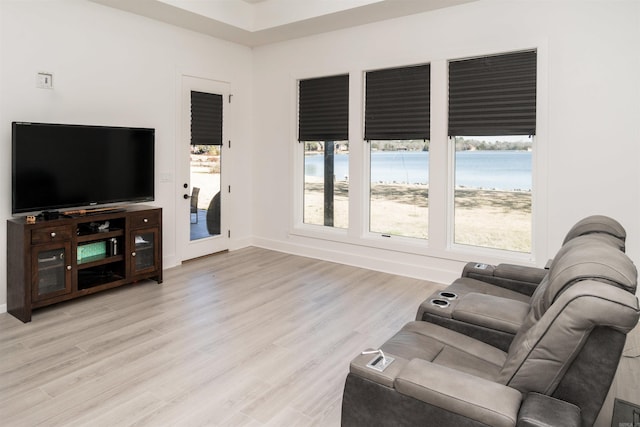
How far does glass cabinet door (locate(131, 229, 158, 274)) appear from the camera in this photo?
14.9 ft

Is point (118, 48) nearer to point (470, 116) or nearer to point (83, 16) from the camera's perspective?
point (83, 16)

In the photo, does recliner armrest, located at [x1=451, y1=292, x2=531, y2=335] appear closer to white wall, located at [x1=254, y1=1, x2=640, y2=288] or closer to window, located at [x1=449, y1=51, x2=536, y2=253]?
white wall, located at [x1=254, y1=1, x2=640, y2=288]

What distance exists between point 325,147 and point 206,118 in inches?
67.1

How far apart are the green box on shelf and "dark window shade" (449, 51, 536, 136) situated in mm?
3937

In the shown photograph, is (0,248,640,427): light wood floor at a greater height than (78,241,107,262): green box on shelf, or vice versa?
(78,241,107,262): green box on shelf

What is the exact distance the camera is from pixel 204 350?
3162mm

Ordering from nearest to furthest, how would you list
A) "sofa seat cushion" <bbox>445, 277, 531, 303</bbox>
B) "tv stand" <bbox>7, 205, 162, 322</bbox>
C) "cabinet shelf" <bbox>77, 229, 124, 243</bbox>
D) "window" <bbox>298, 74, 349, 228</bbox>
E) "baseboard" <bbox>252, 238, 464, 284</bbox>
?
"sofa seat cushion" <bbox>445, 277, 531, 303</bbox> < "tv stand" <bbox>7, 205, 162, 322</bbox> < "cabinet shelf" <bbox>77, 229, 124, 243</bbox> < "baseboard" <bbox>252, 238, 464, 284</bbox> < "window" <bbox>298, 74, 349, 228</bbox>

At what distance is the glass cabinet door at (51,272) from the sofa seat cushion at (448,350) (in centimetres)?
315

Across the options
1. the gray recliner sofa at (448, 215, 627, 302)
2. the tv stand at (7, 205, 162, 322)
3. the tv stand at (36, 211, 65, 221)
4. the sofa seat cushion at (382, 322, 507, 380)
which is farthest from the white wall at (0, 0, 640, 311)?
the sofa seat cushion at (382, 322, 507, 380)

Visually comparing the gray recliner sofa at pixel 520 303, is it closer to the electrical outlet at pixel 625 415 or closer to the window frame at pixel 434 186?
the electrical outlet at pixel 625 415

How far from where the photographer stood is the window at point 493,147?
430cm

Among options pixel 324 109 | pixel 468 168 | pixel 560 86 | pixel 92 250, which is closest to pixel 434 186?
pixel 468 168

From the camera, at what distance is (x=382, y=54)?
5.14 meters

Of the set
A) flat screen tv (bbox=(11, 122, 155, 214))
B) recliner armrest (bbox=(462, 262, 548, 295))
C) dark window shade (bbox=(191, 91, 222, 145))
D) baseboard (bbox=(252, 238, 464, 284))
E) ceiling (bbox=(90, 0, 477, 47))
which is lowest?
baseboard (bbox=(252, 238, 464, 284))
